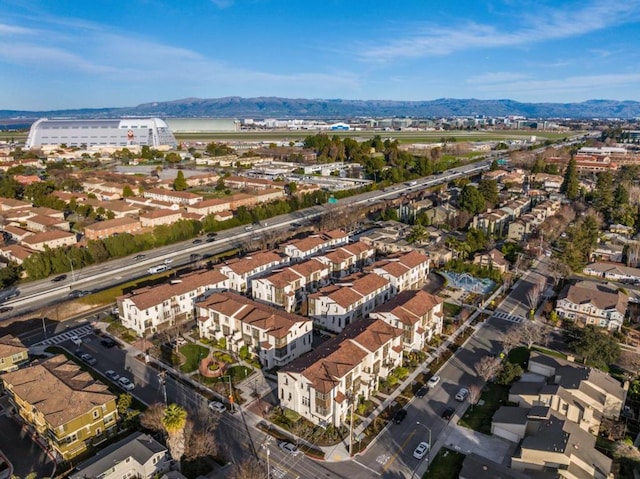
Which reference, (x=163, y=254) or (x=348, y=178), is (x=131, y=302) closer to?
(x=163, y=254)

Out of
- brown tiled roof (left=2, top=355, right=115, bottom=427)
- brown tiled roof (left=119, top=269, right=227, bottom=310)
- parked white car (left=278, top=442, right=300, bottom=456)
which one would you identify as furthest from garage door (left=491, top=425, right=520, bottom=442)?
brown tiled roof (left=119, top=269, right=227, bottom=310)

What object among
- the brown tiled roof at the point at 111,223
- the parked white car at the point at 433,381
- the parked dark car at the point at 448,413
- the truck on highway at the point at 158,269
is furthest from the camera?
the brown tiled roof at the point at 111,223

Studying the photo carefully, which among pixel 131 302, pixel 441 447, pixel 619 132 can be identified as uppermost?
pixel 619 132

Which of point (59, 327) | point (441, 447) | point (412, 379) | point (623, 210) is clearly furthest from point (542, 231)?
point (59, 327)

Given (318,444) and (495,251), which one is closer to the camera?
(318,444)

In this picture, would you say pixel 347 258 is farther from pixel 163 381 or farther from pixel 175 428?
pixel 175 428

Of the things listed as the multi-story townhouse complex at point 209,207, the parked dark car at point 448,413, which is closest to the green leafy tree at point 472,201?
the multi-story townhouse complex at point 209,207

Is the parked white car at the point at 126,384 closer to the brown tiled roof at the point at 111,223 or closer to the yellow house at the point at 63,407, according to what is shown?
the yellow house at the point at 63,407
